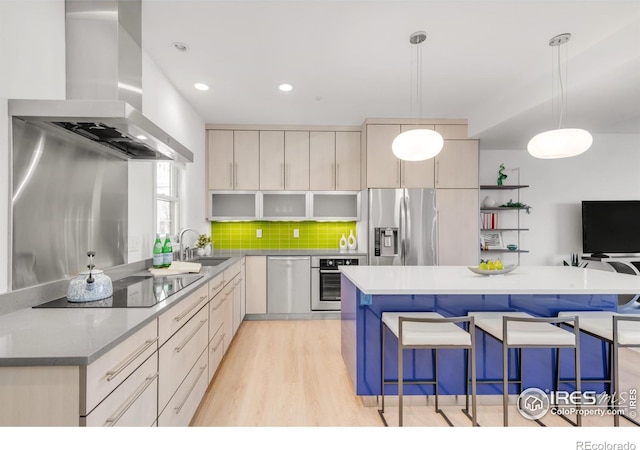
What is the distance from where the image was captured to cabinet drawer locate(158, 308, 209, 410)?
4.92 feet

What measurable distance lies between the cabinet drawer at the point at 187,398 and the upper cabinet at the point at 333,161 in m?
2.87

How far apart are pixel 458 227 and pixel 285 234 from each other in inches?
95.7

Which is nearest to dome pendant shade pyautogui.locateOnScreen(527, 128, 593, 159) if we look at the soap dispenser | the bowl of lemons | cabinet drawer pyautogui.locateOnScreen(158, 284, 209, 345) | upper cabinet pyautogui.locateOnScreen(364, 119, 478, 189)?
the bowl of lemons

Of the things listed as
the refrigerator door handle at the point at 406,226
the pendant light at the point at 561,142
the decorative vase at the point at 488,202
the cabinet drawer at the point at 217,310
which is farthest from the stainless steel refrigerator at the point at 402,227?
the cabinet drawer at the point at 217,310

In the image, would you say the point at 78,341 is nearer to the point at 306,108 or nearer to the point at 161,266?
the point at 161,266

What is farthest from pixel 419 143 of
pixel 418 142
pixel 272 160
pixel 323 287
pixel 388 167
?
pixel 272 160

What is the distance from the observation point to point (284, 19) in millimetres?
2191

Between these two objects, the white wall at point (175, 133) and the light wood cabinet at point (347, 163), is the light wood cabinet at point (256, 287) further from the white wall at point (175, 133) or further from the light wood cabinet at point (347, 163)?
the light wood cabinet at point (347, 163)

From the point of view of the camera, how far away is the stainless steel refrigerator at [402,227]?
4.14 metres

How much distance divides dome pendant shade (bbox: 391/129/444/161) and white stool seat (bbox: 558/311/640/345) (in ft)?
4.74

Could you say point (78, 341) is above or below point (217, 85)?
below

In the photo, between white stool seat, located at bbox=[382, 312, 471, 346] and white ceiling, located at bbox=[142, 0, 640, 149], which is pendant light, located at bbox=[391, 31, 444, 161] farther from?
white stool seat, located at bbox=[382, 312, 471, 346]
